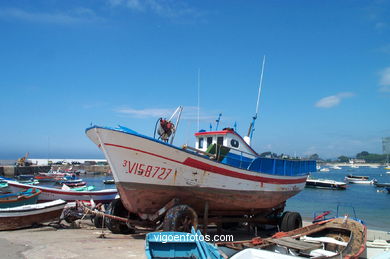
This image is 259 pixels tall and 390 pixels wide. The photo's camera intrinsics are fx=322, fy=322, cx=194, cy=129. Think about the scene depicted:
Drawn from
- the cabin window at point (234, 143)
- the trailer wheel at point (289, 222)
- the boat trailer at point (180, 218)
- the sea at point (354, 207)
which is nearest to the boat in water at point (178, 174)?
the boat trailer at point (180, 218)

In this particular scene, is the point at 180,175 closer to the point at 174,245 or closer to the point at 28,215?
the point at 174,245

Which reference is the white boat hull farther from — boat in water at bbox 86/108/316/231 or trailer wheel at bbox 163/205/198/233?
trailer wheel at bbox 163/205/198/233

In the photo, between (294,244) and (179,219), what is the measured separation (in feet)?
10.8

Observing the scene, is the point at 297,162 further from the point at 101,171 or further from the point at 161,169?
the point at 101,171

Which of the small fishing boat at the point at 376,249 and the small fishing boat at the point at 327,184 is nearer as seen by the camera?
the small fishing boat at the point at 376,249

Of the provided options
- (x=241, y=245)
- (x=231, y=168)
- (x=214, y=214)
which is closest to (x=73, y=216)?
(x=214, y=214)

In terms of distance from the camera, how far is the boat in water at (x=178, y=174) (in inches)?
369

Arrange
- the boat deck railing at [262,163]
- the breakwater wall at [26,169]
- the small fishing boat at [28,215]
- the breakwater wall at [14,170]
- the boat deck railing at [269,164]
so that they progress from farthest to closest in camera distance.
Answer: the breakwater wall at [26,169]
the breakwater wall at [14,170]
the small fishing boat at [28,215]
the boat deck railing at [269,164]
the boat deck railing at [262,163]

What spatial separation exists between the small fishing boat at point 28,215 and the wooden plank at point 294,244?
9015mm

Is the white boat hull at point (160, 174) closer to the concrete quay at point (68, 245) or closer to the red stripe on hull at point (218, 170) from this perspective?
the red stripe on hull at point (218, 170)

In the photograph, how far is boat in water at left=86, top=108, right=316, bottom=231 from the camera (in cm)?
937

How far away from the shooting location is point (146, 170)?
376 inches

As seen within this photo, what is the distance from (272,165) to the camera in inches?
528

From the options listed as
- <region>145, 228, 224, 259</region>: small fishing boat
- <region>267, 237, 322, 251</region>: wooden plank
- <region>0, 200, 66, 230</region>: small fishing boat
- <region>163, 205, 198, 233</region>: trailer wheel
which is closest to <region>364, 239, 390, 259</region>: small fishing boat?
<region>267, 237, 322, 251</region>: wooden plank
